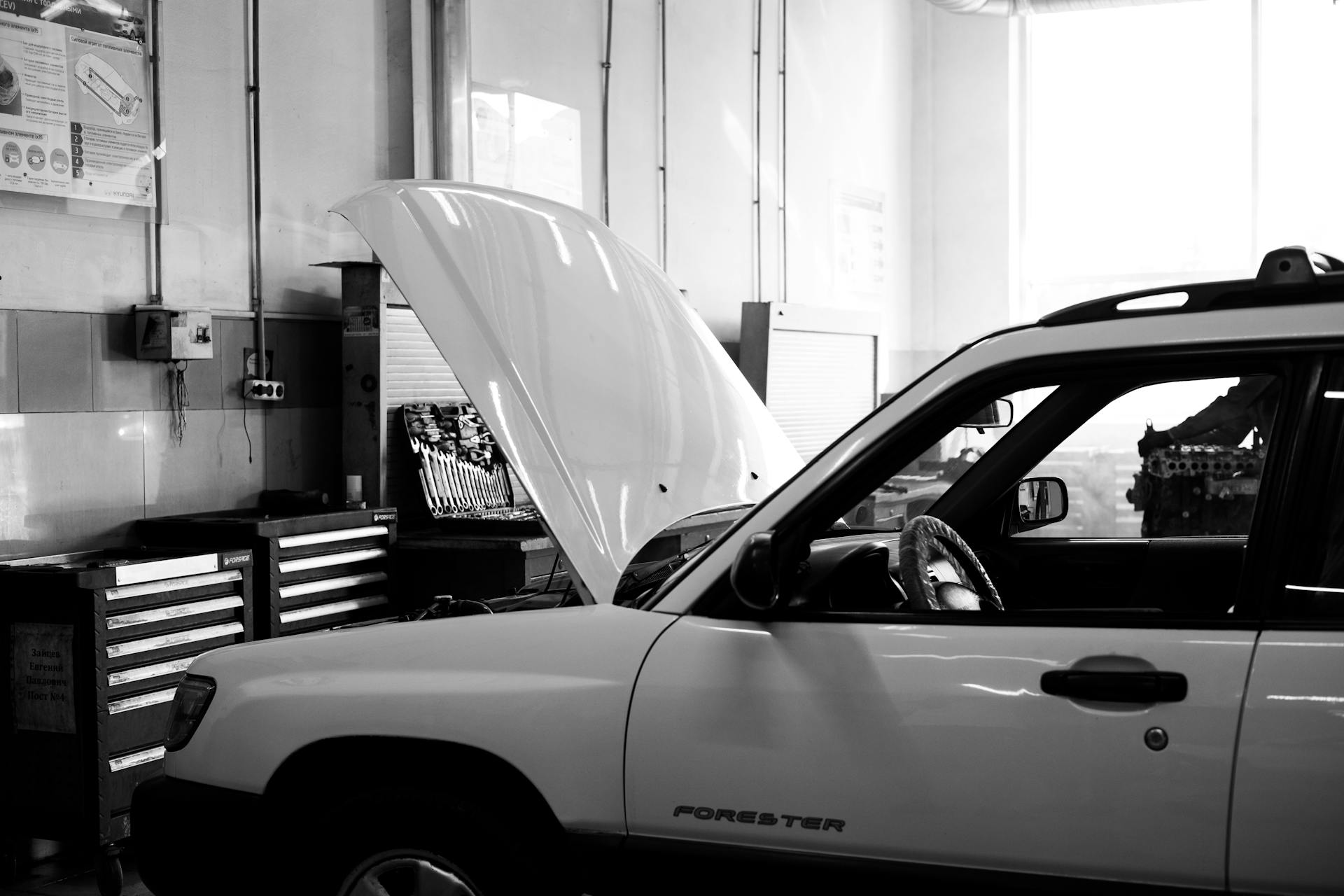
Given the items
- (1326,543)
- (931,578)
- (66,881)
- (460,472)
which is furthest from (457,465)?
(1326,543)

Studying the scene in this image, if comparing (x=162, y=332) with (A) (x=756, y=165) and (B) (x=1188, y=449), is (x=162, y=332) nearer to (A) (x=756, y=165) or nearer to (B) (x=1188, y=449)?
(B) (x=1188, y=449)

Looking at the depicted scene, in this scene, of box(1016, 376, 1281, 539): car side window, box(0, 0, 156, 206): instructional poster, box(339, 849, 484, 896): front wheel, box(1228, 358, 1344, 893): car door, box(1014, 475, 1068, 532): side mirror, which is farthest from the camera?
box(0, 0, 156, 206): instructional poster

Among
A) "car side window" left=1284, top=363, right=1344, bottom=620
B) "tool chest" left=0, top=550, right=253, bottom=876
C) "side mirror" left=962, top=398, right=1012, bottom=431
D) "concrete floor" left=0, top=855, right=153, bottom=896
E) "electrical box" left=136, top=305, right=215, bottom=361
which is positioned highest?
"electrical box" left=136, top=305, right=215, bottom=361

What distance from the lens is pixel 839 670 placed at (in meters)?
1.79

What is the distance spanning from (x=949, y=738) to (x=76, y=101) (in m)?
3.82

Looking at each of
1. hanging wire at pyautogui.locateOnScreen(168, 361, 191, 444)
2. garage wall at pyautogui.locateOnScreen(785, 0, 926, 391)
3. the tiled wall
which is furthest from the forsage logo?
garage wall at pyautogui.locateOnScreen(785, 0, 926, 391)

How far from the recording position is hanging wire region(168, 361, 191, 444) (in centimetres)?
460

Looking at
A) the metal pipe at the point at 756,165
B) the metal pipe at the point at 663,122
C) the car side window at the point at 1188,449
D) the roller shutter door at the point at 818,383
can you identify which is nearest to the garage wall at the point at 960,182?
the roller shutter door at the point at 818,383

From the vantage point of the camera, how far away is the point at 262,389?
16.0ft

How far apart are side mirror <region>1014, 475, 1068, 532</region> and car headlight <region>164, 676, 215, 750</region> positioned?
1.61 meters

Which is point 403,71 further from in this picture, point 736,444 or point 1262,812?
point 1262,812

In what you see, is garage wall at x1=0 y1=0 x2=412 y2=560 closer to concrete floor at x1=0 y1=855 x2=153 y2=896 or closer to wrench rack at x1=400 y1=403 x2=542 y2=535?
wrench rack at x1=400 y1=403 x2=542 y2=535

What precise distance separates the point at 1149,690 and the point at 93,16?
4.13 metres

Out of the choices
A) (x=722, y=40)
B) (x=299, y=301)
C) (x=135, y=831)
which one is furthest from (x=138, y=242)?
(x=722, y=40)
